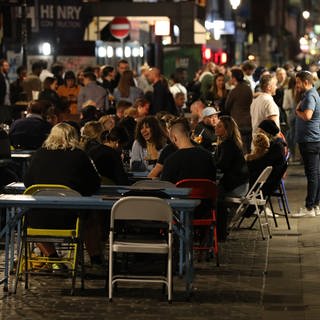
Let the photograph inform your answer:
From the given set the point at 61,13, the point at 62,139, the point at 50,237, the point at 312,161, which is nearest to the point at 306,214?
the point at 312,161

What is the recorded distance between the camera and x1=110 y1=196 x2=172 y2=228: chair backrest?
1159 cm

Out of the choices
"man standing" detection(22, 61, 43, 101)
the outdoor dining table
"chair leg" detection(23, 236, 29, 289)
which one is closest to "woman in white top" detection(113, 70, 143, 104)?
"man standing" detection(22, 61, 43, 101)

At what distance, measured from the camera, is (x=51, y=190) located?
12.4 meters

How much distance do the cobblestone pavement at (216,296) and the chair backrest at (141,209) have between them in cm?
80

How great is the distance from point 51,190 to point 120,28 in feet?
89.6

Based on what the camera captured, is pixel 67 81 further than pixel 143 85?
No

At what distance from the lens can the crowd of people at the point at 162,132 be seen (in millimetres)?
13219

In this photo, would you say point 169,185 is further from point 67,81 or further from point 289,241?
Answer: point 67,81

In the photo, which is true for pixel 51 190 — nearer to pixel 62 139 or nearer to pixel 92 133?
pixel 62 139

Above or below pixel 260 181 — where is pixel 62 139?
above

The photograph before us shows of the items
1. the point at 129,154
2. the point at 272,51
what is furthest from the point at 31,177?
the point at 272,51

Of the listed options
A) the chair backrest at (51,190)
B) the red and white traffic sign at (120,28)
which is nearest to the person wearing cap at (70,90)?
the red and white traffic sign at (120,28)

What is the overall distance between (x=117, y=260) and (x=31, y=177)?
5.60 ft

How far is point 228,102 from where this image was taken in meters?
23.4
